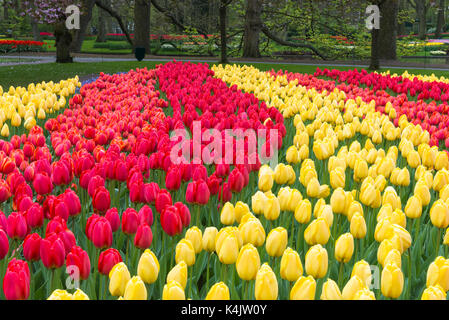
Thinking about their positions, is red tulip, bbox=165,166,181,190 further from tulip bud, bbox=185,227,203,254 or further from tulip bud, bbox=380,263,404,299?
tulip bud, bbox=380,263,404,299

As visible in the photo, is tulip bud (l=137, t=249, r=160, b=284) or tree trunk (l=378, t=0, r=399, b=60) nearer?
tulip bud (l=137, t=249, r=160, b=284)

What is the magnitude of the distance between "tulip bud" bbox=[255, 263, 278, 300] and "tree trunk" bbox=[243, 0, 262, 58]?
26558 millimetres

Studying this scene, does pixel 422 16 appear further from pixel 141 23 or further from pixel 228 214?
pixel 228 214

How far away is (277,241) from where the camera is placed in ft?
8.24

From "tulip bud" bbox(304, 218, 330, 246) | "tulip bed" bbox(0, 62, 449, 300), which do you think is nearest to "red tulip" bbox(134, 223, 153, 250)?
"tulip bed" bbox(0, 62, 449, 300)

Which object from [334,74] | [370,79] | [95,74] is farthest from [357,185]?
[95,74]

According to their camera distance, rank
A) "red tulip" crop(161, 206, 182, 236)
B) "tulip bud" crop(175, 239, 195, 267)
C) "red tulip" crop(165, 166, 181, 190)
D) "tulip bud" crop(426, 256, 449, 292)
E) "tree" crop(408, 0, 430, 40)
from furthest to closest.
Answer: "tree" crop(408, 0, 430, 40)
"red tulip" crop(165, 166, 181, 190)
"red tulip" crop(161, 206, 182, 236)
"tulip bud" crop(175, 239, 195, 267)
"tulip bud" crop(426, 256, 449, 292)

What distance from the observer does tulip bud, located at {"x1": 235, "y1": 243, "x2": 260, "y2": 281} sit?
2.24 m

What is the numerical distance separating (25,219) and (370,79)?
10.7 meters

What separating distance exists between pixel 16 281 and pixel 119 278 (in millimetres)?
389

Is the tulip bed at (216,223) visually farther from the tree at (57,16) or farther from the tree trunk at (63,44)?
the tree trunk at (63,44)

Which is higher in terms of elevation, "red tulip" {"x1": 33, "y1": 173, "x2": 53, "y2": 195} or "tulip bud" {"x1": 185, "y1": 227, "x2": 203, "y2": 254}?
"red tulip" {"x1": 33, "y1": 173, "x2": 53, "y2": 195}

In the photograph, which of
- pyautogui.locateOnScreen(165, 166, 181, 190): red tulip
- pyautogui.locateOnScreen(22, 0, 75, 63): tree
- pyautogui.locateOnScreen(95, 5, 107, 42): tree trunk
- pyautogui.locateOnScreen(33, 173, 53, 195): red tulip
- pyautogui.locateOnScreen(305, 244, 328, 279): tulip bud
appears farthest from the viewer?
pyautogui.locateOnScreen(95, 5, 107, 42): tree trunk

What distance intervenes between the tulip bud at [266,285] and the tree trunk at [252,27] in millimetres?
26558
